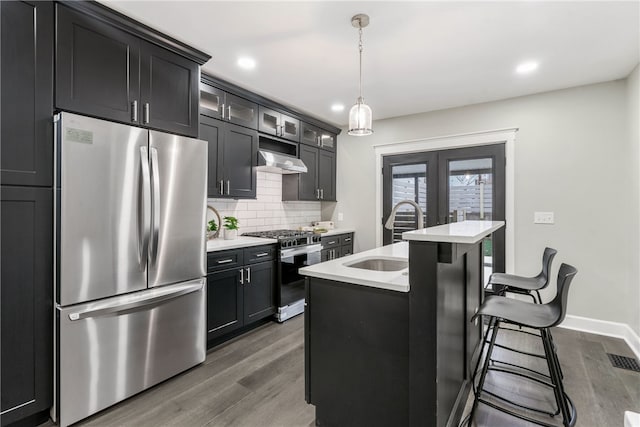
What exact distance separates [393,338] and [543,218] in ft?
9.94

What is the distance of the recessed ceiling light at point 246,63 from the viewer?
9.18 ft

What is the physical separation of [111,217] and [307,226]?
3183mm

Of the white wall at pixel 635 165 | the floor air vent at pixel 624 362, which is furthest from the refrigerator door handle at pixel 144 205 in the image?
the white wall at pixel 635 165

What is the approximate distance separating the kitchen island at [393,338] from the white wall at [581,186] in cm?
228

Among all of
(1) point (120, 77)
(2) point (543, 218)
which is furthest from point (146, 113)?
(2) point (543, 218)

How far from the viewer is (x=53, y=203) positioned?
1839mm

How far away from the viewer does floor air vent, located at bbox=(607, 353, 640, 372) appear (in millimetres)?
2537

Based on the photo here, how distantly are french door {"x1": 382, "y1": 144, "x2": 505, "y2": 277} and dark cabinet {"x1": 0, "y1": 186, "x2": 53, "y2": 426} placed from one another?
310 cm

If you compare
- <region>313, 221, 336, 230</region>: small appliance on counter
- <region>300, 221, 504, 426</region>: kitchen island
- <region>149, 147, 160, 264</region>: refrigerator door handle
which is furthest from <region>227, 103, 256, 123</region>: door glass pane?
<region>300, 221, 504, 426</region>: kitchen island

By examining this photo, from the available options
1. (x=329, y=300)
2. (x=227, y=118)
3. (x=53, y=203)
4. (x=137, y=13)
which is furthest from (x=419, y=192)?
(x=53, y=203)

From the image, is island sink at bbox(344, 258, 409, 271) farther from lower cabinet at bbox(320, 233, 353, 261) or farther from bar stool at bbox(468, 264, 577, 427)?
lower cabinet at bbox(320, 233, 353, 261)

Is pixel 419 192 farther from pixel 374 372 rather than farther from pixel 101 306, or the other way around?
pixel 101 306

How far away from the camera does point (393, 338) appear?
1.51 meters

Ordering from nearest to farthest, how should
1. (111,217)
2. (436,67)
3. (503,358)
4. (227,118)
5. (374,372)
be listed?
(374,372) < (111,217) < (503,358) < (436,67) < (227,118)
